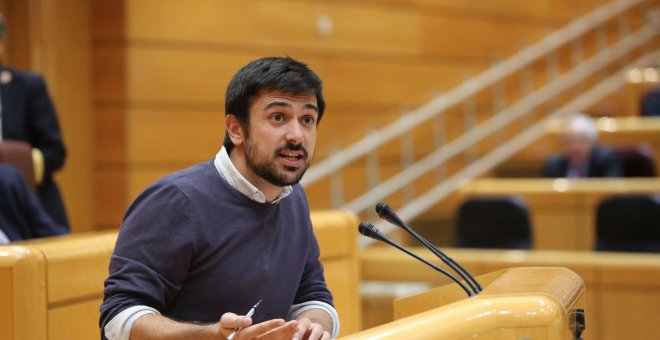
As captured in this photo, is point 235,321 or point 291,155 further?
point 291,155

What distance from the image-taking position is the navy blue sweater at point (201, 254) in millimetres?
1947

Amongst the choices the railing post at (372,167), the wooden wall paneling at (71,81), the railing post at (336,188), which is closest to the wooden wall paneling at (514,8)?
the railing post at (372,167)

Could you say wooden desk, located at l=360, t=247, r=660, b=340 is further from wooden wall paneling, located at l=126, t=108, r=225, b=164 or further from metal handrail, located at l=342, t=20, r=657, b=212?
wooden wall paneling, located at l=126, t=108, r=225, b=164

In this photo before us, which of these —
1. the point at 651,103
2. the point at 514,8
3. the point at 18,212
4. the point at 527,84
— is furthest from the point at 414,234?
the point at 514,8

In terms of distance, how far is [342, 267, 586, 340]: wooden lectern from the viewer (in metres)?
1.76

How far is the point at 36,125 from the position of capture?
3.90m

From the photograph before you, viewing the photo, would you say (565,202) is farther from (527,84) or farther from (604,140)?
(527,84)

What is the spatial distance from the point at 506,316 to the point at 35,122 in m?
2.49

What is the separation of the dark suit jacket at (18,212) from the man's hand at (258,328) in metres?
1.41

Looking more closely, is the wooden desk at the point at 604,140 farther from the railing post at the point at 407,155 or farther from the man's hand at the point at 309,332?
the man's hand at the point at 309,332

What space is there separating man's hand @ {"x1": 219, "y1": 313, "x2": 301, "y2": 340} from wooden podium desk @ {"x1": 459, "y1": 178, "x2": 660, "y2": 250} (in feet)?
13.0

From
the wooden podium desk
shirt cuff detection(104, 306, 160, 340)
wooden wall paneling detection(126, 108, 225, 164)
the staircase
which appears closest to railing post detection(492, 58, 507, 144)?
the staircase

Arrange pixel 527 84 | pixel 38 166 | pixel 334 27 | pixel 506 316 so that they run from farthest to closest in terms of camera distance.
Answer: pixel 527 84 < pixel 334 27 < pixel 38 166 < pixel 506 316

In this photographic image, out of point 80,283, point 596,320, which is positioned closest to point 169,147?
point 596,320
